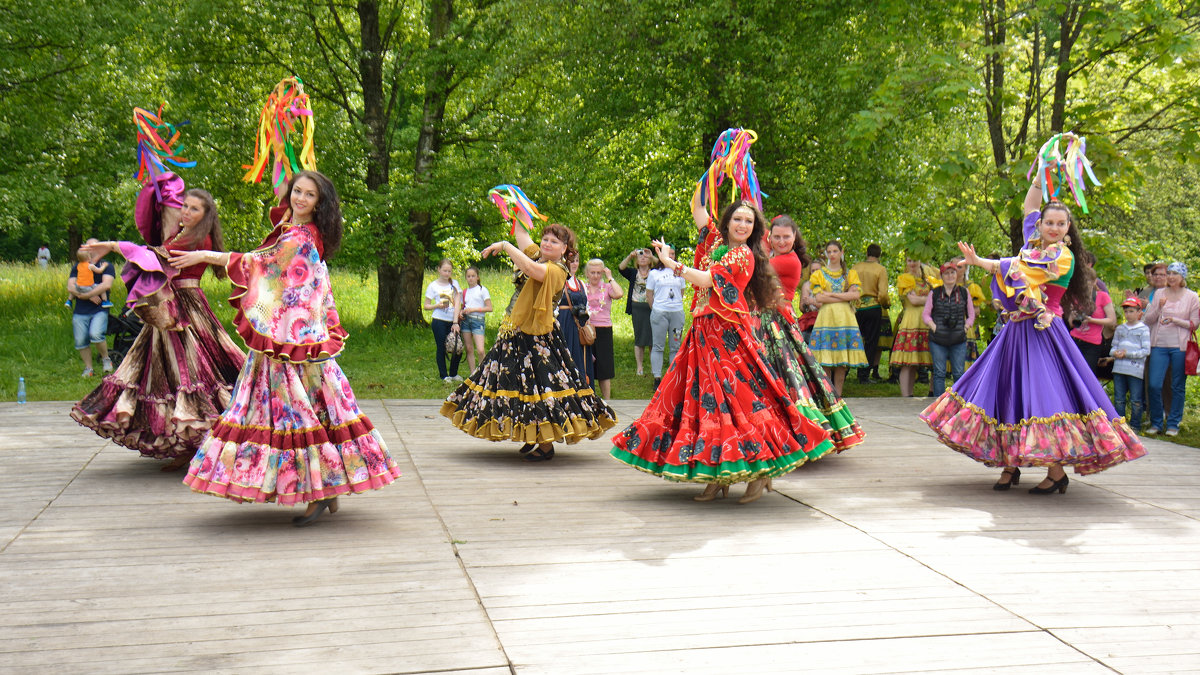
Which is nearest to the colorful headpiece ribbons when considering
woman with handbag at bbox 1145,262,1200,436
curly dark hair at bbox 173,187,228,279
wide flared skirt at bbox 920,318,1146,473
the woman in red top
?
the woman in red top

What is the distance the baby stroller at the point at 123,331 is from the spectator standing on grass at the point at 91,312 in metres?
0.11

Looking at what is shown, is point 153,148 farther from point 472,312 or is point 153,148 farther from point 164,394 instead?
point 472,312

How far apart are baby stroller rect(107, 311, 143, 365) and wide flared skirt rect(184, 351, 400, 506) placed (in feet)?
22.8

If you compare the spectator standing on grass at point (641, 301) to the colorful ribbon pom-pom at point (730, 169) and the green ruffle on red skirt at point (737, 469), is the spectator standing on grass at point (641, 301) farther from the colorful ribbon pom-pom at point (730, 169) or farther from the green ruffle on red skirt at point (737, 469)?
the green ruffle on red skirt at point (737, 469)

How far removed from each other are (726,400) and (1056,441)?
7.08 ft

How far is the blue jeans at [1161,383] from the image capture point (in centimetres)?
1006

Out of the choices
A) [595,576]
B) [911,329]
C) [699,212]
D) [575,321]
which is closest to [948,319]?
[911,329]

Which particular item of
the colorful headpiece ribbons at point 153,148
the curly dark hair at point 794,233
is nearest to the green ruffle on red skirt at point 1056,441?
the curly dark hair at point 794,233

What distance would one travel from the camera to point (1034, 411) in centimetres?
650

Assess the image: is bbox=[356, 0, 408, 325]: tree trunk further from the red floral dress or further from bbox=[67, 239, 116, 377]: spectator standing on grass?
the red floral dress

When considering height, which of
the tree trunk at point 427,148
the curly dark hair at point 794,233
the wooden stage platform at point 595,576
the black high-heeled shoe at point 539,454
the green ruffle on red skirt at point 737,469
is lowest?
the wooden stage platform at point 595,576

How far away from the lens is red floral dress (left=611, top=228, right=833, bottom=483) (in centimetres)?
598

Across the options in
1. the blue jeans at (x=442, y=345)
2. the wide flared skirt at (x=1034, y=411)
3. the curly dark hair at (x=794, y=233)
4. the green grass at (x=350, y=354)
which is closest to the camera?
the wide flared skirt at (x=1034, y=411)

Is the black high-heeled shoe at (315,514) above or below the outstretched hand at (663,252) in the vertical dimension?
below
